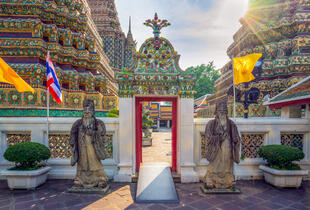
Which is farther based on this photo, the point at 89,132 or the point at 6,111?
the point at 6,111

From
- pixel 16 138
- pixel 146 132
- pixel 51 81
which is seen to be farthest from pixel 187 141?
pixel 146 132

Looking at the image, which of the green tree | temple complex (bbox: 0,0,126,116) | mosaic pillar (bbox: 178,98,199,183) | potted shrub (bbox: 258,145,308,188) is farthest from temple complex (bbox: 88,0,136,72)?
the green tree

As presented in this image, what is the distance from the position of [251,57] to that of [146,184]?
5.58 meters

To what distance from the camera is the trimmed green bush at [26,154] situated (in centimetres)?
559

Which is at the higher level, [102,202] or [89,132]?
[89,132]

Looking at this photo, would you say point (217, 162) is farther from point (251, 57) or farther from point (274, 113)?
point (274, 113)

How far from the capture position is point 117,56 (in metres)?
24.1

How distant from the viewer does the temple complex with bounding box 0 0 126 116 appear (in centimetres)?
974

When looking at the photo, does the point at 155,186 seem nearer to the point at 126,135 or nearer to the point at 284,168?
the point at 126,135

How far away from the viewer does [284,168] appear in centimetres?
588

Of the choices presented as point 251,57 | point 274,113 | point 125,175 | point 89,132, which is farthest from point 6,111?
point 274,113

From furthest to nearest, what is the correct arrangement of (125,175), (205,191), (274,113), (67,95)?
(274,113) → (67,95) → (125,175) → (205,191)

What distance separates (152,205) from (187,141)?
2.46 meters

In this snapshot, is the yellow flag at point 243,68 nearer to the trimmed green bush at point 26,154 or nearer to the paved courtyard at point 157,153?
the paved courtyard at point 157,153
